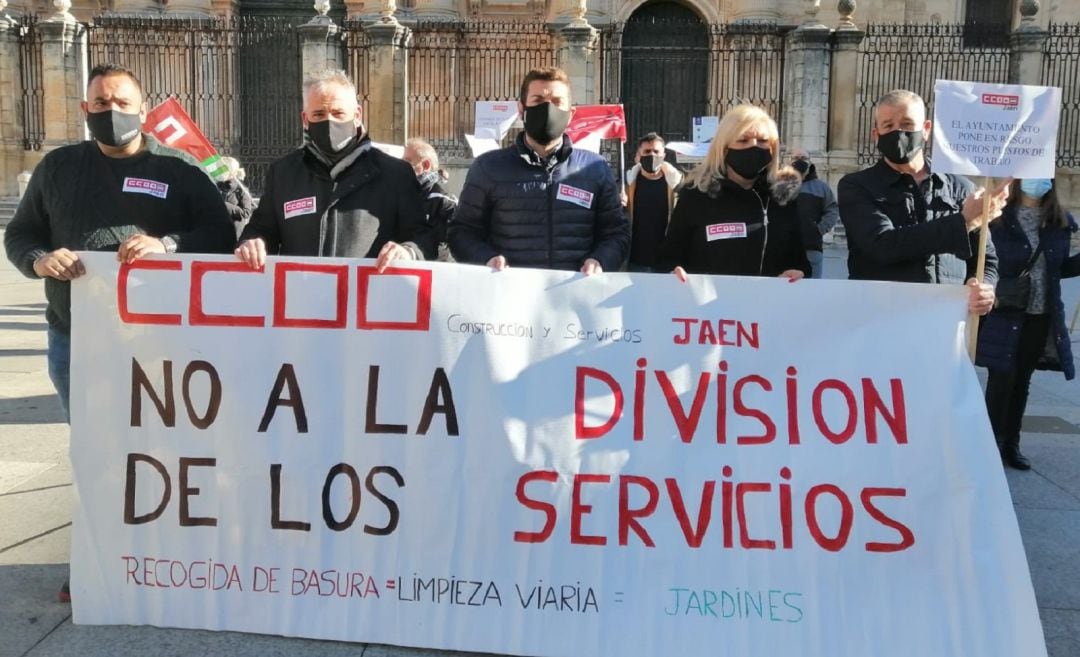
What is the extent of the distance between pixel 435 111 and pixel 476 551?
682 inches

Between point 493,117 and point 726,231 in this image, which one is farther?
point 493,117

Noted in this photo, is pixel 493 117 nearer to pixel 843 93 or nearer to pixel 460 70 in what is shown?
pixel 843 93

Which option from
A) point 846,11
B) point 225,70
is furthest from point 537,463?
point 225,70

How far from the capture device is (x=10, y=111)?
18859mm

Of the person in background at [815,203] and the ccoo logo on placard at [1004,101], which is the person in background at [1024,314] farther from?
the ccoo logo on placard at [1004,101]

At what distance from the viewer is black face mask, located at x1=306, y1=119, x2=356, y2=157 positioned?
3.90m

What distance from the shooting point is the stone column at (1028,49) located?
18.4 metres

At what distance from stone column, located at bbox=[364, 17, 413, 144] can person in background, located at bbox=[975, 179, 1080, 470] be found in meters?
14.3

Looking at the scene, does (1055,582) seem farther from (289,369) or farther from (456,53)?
(456,53)

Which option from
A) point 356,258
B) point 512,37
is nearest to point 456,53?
point 512,37

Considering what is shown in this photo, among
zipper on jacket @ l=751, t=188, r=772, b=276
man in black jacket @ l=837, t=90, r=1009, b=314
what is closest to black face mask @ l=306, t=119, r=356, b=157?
zipper on jacket @ l=751, t=188, r=772, b=276

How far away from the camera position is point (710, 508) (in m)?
3.39

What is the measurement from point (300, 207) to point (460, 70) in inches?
675

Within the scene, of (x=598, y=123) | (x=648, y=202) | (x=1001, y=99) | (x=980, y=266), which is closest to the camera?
(x=980, y=266)
